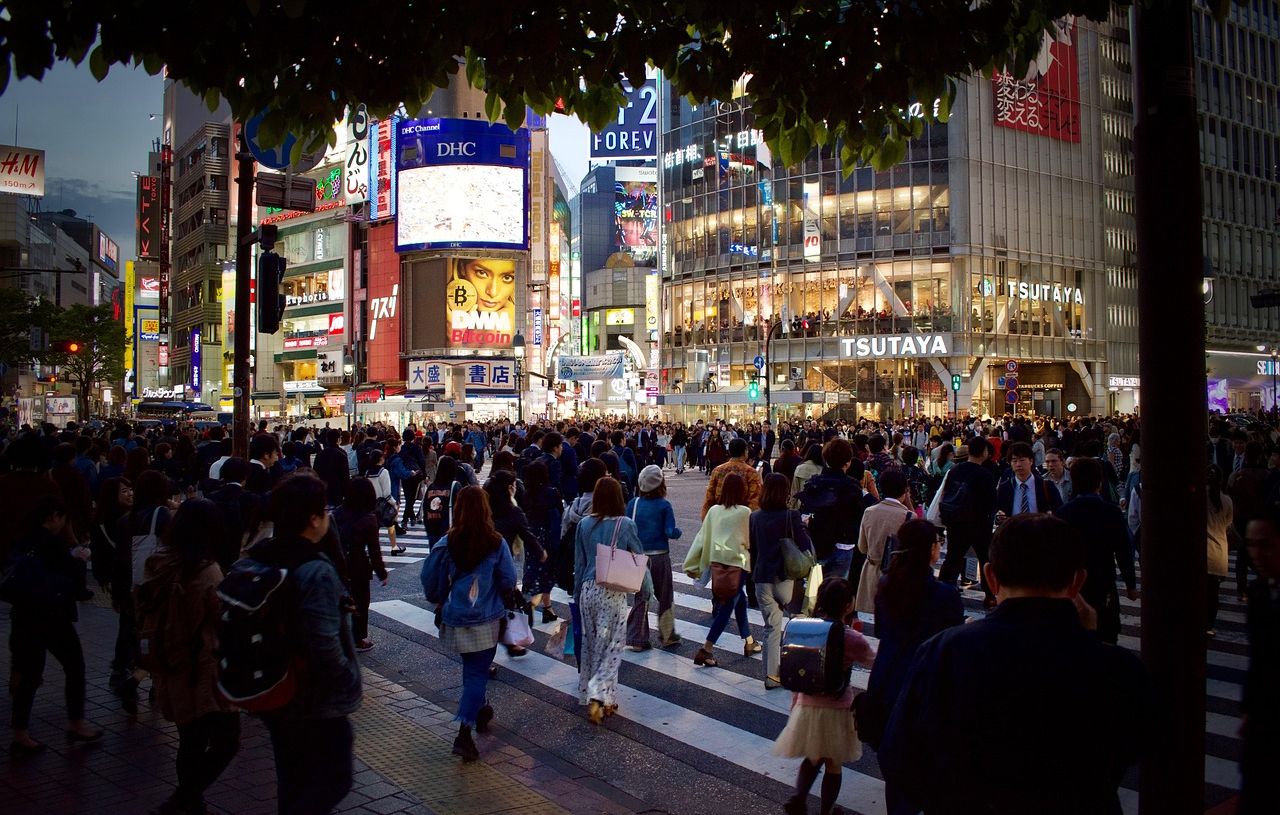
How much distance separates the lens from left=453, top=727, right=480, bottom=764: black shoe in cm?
616

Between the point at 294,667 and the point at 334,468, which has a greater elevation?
the point at 334,468

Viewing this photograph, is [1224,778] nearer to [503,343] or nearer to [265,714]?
[265,714]

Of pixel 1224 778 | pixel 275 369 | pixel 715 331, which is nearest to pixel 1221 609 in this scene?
pixel 1224 778

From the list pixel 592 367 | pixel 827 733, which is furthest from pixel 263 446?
pixel 592 367

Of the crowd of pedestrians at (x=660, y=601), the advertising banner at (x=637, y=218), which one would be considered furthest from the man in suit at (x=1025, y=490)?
the advertising banner at (x=637, y=218)

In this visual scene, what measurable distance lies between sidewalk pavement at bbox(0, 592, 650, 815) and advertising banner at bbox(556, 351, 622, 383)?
40.0 meters

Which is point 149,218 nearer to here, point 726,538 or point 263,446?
point 263,446

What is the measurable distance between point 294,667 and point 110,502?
5.05 meters

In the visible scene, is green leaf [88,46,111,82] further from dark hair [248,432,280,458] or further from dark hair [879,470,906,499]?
dark hair [248,432,280,458]

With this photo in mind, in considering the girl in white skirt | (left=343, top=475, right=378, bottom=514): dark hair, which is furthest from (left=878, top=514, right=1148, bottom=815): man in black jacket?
(left=343, top=475, right=378, bottom=514): dark hair

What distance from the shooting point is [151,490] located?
7.12m

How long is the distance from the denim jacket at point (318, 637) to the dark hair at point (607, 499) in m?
3.37

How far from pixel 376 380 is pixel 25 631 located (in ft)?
229

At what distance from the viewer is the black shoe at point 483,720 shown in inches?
270
